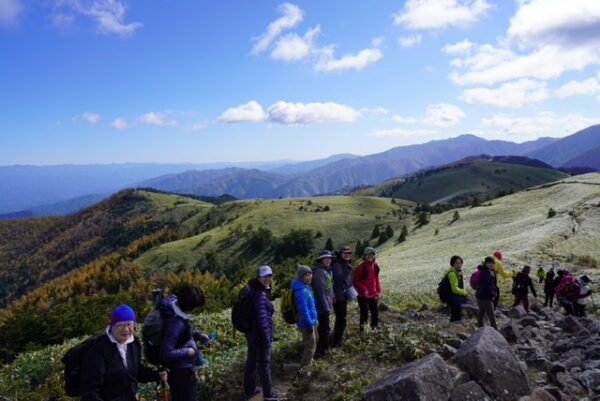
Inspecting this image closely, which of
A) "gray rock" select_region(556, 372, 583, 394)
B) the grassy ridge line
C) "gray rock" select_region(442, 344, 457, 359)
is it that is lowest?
the grassy ridge line

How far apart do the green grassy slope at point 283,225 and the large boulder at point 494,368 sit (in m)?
102

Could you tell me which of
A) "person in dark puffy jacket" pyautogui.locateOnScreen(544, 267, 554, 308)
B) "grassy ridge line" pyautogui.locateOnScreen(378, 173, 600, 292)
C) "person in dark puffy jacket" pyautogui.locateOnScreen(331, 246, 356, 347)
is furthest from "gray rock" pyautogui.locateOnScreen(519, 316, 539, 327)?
"grassy ridge line" pyautogui.locateOnScreen(378, 173, 600, 292)

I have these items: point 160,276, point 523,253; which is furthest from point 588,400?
point 160,276

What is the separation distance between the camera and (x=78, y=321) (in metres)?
21.9

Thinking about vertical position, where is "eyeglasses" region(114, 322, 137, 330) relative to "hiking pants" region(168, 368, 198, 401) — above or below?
above

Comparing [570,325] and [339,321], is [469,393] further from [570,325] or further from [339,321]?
[570,325]

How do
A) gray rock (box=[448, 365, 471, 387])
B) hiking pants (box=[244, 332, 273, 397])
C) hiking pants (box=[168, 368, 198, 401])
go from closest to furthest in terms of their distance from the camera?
hiking pants (box=[168, 368, 198, 401]) → gray rock (box=[448, 365, 471, 387]) → hiking pants (box=[244, 332, 273, 397])

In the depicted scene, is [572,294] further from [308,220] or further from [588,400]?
[308,220]

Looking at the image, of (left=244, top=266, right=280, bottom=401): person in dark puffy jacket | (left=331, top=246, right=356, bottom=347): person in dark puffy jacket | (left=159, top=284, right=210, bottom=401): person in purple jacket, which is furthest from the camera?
(left=331, top=246, right=356, bottom=347): person in dark puffy jacket

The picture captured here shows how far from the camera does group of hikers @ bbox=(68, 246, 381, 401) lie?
500cm

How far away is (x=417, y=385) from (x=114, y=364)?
17.4 ft

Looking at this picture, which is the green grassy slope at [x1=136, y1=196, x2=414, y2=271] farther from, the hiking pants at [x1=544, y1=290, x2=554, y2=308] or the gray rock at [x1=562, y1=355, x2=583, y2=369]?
the gray rock at [x1=562, y1=355, x2=583, y2=369]

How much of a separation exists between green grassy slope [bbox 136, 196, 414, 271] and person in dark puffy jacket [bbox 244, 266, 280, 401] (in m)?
102

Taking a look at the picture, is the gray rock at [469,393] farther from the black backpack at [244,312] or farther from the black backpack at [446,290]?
the black backpack at [446,290]
